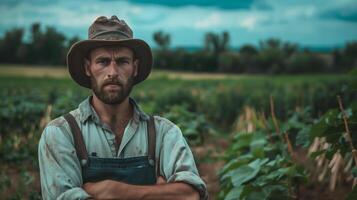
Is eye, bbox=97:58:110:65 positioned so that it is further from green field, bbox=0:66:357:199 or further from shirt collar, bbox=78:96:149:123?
green field, bbox=0:66:357:199

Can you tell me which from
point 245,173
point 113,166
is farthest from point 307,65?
point 113,166

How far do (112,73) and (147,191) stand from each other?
58 cm

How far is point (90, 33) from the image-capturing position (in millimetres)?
2828

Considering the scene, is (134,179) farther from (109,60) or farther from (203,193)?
(109,60)

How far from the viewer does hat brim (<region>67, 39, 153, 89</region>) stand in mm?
2750

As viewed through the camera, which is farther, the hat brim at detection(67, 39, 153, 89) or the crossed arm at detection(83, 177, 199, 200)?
the hat brim at detection(67, 39, 153, 89)

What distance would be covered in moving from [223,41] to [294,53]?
636cm

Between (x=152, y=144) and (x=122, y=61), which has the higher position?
(x=122, y=61)

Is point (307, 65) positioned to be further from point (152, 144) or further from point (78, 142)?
point (78, 142)

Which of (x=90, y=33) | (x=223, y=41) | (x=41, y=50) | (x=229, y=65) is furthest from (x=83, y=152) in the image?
(x=223, y=41)

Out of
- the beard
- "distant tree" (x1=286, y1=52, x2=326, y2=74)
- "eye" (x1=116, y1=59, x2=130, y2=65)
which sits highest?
"eye" (x1=116, y1=59, x2=130, y2=65)

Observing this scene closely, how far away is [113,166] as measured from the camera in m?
2.67

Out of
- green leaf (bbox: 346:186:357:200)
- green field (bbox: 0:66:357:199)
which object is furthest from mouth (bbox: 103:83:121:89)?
green field (bbox: 0:66:357:199)

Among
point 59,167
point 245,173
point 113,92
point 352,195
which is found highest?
point 113,92
